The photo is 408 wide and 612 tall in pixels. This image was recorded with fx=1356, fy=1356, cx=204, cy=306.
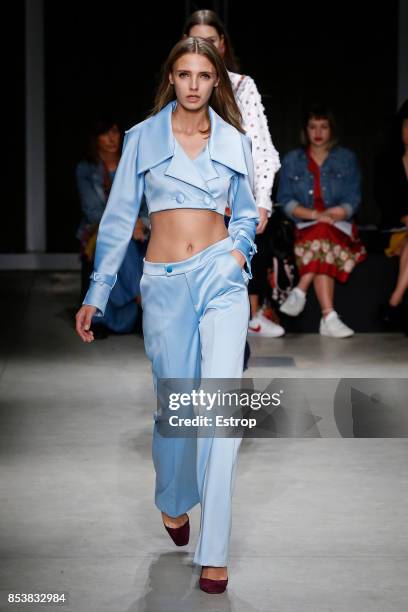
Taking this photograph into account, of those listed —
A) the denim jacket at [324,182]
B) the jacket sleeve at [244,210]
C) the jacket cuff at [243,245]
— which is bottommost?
the jacket cuff at [243,245]

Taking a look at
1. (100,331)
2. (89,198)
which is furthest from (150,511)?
(89,198)

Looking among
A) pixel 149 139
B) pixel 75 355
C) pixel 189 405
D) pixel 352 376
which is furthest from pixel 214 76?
pixel 75 355

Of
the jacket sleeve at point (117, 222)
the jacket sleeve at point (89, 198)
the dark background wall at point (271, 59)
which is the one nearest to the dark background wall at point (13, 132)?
the dark background wall at point (271, 59)

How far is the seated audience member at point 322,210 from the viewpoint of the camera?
720 centimetres

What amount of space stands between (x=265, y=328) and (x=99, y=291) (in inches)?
147

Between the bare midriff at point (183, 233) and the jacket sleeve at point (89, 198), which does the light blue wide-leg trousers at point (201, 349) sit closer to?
the bare midriff at point (183, 233)

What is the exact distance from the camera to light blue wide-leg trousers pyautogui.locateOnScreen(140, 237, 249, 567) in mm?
3227

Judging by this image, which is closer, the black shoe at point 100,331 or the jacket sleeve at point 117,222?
the jacket sleeve at point 117,222

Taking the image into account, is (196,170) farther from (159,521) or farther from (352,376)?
(352,376)

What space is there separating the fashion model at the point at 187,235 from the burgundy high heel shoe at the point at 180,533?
0.33 ft

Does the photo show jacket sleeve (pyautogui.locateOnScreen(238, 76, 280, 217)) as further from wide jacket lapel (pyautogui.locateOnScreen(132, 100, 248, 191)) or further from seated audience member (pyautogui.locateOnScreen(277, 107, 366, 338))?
seated audience member (pyautogui.locateOnScreen(277, 107, 366, 338))

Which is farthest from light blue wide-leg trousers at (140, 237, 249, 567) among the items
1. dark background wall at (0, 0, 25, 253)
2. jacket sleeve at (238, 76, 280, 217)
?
dark background wall at (0, 0, 25, 253)

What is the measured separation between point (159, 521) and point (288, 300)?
11.5 ft

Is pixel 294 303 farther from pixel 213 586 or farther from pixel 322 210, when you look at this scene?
pixel 213 586
